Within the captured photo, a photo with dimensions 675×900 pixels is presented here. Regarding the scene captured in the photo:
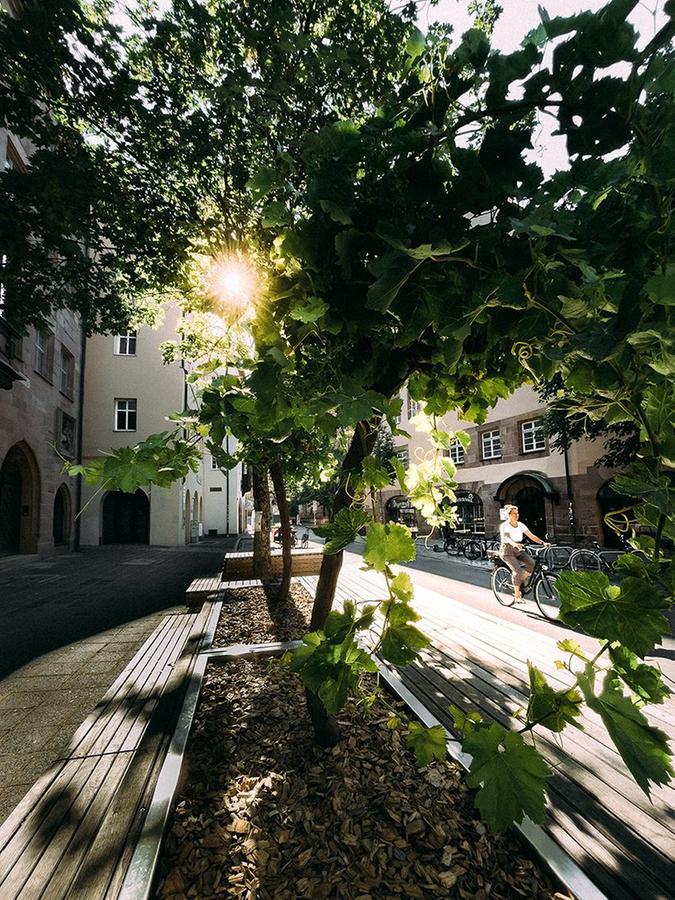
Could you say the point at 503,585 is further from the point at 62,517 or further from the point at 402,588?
the point at 62,517

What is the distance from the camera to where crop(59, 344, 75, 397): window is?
1806 cm

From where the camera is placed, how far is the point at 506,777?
38.4 inches

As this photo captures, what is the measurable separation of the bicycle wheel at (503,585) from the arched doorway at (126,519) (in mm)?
18512

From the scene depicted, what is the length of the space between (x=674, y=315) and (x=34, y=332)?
18570mm

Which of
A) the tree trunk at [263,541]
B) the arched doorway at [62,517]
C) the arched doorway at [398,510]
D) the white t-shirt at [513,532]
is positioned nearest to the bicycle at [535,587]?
the white t-shirt at [513,532]

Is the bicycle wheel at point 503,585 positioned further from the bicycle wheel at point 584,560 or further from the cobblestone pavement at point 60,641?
the cobblestone pavement at point 60,641

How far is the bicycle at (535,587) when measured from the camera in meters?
7.40

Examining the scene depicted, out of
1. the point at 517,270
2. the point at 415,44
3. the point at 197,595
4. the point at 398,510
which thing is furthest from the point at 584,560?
the point at 398,510

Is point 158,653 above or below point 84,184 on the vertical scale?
below

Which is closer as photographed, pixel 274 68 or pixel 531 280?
pixel 531 280

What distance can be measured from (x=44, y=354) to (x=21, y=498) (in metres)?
5.69

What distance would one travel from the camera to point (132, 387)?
22.1m

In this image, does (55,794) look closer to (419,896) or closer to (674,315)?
(419,896)

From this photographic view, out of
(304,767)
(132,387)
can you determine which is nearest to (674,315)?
(304,767)
